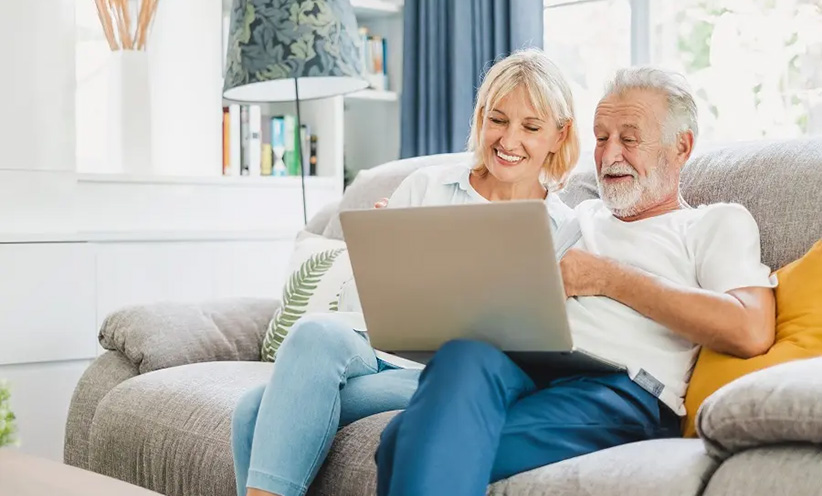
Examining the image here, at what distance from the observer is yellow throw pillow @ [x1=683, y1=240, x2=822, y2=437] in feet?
5.60

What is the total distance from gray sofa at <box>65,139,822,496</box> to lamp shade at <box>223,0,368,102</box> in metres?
0.42

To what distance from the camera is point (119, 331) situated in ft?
8.38

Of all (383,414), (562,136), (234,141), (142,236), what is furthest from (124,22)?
(383,414)

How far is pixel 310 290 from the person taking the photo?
8.37ft

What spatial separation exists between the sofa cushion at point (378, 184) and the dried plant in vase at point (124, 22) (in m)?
1.00

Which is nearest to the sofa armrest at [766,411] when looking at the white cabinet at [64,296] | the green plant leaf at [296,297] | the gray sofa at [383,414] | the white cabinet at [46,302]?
the gray sofa at [383,414]

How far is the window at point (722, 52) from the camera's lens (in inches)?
131

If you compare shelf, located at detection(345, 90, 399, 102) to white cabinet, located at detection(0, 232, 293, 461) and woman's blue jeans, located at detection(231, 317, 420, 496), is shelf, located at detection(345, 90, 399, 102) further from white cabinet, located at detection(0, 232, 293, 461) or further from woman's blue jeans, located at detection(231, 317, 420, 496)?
woman's blue jeans, located at detection(231, 317, 420, 496)

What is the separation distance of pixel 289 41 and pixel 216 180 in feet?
2.18

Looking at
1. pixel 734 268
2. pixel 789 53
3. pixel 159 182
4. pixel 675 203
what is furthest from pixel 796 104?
pixel 159 182

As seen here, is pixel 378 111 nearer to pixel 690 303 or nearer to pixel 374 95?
pixel 374 95

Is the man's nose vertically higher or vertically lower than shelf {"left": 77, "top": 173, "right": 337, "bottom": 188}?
higher

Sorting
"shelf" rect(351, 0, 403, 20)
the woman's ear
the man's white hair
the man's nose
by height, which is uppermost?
"shelf" rect(351, 0, 403, 20)

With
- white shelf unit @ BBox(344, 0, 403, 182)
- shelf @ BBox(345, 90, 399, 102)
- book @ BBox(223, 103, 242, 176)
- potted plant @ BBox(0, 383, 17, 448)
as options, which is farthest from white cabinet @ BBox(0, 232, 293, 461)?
potted plant @ BBox(0, 383, 17, 448)
